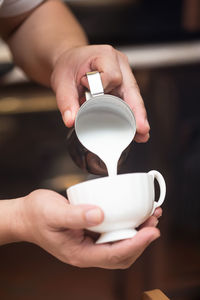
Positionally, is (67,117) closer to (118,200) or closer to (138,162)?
(118,200)

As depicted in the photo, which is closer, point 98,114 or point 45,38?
point 98,114

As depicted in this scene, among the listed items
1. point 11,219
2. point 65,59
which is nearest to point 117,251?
point 11,219

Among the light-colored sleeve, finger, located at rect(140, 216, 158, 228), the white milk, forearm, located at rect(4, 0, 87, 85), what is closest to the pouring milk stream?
the white milk

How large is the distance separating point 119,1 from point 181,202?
829mm

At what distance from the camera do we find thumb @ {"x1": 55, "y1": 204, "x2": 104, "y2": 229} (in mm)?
570

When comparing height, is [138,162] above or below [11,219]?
below

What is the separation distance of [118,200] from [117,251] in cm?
7

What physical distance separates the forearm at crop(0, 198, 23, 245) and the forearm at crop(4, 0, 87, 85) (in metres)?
0.44

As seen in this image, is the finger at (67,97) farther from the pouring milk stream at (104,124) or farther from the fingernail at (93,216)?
the fingernail at (93,216)

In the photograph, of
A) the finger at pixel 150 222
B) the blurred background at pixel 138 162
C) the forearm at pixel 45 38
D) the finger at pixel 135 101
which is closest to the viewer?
the finger at pixel 150 222

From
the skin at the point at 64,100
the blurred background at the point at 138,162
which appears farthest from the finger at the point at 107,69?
the blurred background at the point at 138,162

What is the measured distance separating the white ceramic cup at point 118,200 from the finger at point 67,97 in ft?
0.54

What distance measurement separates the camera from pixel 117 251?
59cm

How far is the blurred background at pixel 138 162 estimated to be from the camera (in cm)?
135
